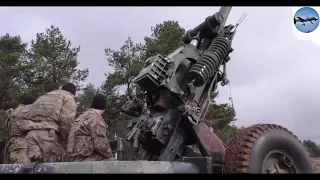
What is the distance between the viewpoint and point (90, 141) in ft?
16.4

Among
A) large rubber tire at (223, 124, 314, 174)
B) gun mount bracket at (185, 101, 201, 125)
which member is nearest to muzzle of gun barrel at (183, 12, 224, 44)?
gun mount bracket at (185, 101, 201, 125)

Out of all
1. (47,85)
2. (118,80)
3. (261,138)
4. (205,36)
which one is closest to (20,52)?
(47,85)

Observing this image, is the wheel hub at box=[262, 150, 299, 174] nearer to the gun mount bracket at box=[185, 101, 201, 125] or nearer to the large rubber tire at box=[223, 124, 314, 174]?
the large rubber tire at box=[223, 124, 314, 174]

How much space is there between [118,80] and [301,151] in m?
23.0

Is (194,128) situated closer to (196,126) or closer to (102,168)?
(196,126)

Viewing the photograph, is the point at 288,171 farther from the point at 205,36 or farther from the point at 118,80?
the point at 118,80

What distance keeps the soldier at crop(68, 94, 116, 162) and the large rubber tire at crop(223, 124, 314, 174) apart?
1518mm

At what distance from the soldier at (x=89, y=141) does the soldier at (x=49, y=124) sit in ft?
2.08

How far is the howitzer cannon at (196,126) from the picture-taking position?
4.84 m

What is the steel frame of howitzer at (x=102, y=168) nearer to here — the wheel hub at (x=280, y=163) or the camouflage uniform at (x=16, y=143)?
the wheel hub at (x=280, y=163)

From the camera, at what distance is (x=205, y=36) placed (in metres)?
6.51

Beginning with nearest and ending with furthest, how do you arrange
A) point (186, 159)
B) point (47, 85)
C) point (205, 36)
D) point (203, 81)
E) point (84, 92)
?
point (186, 159), point (203, 81), point (205, 36), point (47, 85), point (84, 92)

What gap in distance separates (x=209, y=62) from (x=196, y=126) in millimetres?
946
